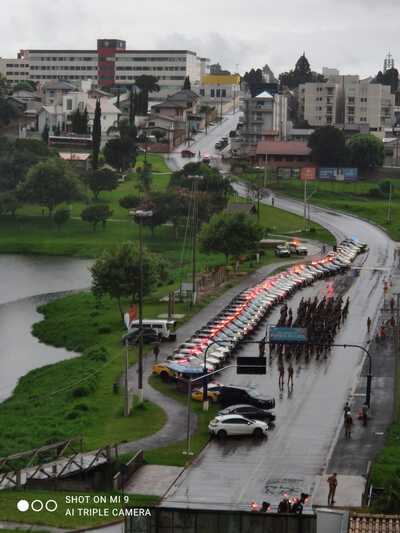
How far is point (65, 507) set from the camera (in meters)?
36.7

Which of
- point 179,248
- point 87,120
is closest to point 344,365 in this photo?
point 179,248

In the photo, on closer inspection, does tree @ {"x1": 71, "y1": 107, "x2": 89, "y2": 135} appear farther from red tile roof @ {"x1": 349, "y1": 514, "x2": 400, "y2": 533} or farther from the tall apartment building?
red tile roof @ {"x1": 349, "y1": 514, "x2": 400, "y2": 533}

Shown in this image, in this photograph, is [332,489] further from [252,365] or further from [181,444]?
[252,365]

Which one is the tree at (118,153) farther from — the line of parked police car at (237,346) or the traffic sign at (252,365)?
the traffic sign at (252,365)

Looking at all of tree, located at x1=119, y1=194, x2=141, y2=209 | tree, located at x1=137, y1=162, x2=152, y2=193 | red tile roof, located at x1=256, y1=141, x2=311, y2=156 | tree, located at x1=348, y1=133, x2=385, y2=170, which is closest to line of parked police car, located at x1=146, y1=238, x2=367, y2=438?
tree, located at x1=119, y1=194, x2=141, y2=209

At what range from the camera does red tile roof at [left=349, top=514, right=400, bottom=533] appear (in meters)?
27.7

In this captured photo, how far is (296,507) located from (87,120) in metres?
137

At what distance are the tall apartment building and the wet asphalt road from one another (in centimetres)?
11668

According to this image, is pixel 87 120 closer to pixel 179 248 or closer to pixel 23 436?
pixel 179 248

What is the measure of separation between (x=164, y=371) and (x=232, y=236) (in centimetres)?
3803

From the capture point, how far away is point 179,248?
11156 cm

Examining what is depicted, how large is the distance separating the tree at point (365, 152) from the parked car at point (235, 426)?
349ft

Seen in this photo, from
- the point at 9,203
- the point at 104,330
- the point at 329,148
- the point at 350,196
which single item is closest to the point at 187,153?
the point at 329,148

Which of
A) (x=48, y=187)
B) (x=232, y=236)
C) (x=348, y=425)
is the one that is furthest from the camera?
(x=48, y=187)
